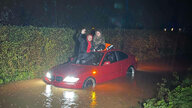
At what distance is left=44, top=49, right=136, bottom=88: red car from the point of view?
1005 cm

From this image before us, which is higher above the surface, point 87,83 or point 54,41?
point 54,41

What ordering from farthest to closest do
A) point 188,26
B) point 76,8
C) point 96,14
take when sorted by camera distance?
1. point 188,26
2. point 96,14
3. point 76,8

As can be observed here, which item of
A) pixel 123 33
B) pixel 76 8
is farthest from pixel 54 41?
pixel 76 8

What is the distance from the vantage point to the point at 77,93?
9711 millimetres

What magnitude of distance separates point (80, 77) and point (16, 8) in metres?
11.0

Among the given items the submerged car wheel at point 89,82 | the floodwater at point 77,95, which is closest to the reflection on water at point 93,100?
the floodwater at point 77,95

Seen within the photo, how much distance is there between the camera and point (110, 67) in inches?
450

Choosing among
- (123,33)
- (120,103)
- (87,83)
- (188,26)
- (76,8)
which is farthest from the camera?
(188,26)

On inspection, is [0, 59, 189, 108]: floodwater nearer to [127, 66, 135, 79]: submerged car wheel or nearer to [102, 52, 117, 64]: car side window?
[127, 66, 135, 79]: submerged car wheel

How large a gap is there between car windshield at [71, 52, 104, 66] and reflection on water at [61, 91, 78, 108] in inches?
73.8

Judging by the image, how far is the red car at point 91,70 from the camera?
10055 millimetres

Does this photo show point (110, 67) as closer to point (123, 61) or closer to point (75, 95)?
point (123, 61)

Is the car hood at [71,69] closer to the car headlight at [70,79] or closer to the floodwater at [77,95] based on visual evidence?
the car headlight at [70,79]

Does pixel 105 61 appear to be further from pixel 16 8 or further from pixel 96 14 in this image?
pixel 96 14
